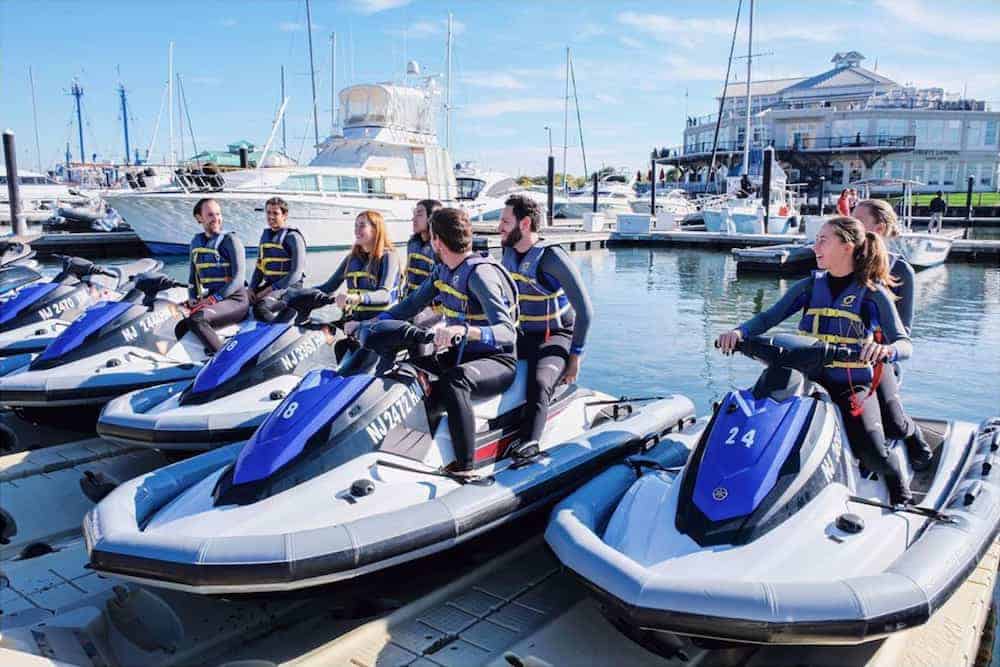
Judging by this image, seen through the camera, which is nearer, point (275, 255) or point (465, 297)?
point (465, 297)

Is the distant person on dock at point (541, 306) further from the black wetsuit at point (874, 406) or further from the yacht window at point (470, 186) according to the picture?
the yacht window at point (470, 186)

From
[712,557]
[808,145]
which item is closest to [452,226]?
[712,557]

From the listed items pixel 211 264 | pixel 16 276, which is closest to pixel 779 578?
pixel 211 264

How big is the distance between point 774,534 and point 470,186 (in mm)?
38433

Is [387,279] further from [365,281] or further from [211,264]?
[211,264]

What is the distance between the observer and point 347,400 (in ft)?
13.0

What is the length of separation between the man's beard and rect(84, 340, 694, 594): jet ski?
3.24ft

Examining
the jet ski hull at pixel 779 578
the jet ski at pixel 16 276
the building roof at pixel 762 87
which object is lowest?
the jet ski hull at pixel 779 578

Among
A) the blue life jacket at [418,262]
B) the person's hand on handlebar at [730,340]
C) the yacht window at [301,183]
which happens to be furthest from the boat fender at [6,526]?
the yacht window at [301,183]

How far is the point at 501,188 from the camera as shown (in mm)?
42312

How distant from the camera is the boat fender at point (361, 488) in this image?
3738mm

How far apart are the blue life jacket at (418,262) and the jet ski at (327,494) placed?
2.36 meters

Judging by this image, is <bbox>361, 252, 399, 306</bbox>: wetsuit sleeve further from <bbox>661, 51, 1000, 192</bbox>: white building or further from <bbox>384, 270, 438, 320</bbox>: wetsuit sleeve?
<bbox>661, 51, 1000, 192</bbox>: white building

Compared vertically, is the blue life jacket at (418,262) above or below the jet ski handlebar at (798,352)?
above
